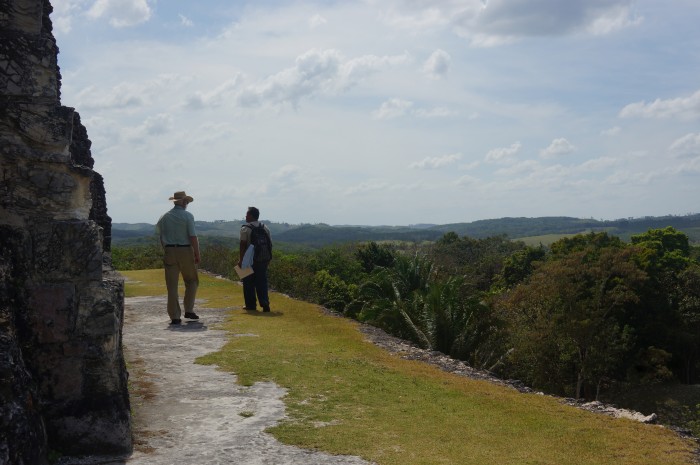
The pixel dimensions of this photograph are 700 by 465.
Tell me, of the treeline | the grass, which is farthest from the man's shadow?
the treeline

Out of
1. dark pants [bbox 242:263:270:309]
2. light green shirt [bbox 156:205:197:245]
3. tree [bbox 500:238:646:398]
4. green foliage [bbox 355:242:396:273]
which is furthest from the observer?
green foliage [bbox 355:242:396:273]

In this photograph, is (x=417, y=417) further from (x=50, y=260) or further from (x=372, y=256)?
(x=372, y=256)

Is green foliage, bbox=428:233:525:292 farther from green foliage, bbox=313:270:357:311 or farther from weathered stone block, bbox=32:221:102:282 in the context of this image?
weathered stone block, bbox=32:221:102:282

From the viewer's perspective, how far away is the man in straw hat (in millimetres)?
10578

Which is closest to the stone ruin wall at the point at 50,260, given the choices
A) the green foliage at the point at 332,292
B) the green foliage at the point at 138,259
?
the green foliage at the point at 332,292

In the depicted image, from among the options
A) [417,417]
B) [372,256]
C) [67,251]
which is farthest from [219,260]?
[67,251]

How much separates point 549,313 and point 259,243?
13081 millimetres

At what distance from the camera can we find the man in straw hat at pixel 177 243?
1058cm

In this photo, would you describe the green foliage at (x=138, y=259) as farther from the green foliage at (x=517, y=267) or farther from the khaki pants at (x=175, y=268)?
the green foliage at (x=517, y=267)

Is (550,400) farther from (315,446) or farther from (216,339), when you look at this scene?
(216,339)

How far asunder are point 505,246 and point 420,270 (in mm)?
45818

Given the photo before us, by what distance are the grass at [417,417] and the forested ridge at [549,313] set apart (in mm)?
4358

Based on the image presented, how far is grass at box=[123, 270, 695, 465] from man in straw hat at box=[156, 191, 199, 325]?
174cm

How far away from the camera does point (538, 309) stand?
22.6m
